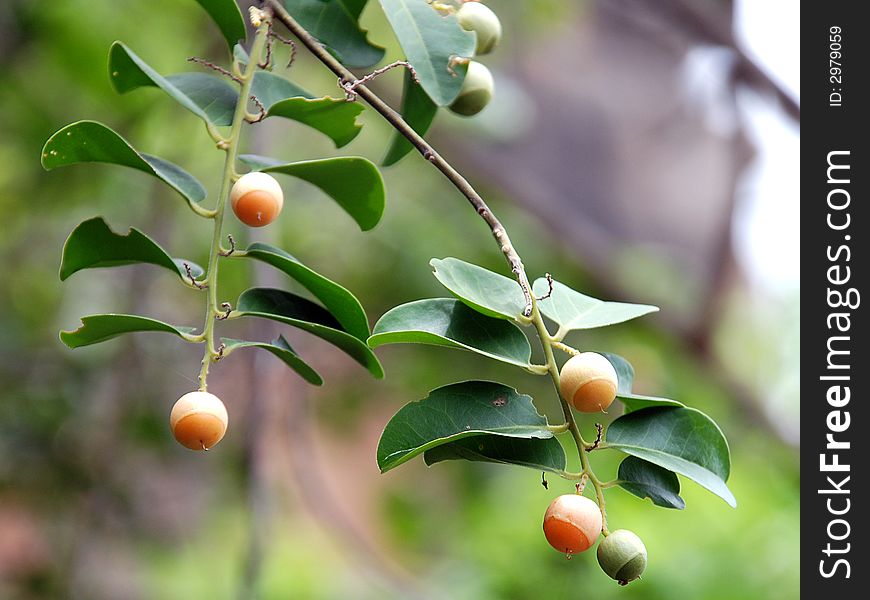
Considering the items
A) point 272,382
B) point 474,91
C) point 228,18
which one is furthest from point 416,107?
point 272,382

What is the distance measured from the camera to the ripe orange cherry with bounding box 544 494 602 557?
0.50 metres

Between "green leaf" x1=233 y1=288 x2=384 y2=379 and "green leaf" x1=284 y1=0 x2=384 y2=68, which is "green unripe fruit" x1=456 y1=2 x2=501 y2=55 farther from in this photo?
"green leaf" x1=233 y1=288 x2=384 y2=379

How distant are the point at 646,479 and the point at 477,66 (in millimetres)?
319

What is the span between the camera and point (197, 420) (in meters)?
0.52

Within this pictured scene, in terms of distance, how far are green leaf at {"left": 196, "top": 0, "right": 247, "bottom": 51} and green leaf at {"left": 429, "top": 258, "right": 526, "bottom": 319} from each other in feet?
0.82

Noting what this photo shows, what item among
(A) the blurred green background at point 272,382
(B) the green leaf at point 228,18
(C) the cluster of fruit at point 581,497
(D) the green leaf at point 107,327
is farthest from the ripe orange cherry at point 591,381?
(A) the blurred green background at point 272,382

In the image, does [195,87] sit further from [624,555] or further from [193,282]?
[624,555]

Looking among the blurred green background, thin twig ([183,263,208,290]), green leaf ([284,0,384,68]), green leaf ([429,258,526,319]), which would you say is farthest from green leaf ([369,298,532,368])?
the blurred green background

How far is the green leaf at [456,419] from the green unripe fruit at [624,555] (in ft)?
0.23

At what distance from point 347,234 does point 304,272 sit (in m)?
1.87

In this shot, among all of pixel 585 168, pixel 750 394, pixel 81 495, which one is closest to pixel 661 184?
pixel 585 168

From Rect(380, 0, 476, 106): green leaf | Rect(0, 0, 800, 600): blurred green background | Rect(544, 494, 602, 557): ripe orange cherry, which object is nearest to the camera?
Rect(544, 494, 602, 557): ripe orange cherry

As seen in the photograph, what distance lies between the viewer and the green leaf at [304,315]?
561mm

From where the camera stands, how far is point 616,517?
5.55 ft
